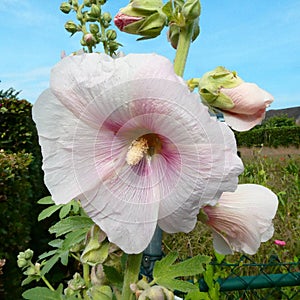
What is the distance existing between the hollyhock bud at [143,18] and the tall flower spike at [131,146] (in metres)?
0.16

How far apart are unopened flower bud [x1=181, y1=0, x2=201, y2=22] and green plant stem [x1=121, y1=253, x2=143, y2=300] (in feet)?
1.18

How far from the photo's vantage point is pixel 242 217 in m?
0.71

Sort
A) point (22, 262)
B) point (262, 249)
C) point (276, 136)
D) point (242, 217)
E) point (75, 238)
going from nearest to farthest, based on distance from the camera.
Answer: point (242, 217), point (75, 238), point (22, 262), point (262, 249), point (276, 136)

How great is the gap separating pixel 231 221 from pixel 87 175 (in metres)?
0.27

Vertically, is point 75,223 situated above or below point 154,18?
below

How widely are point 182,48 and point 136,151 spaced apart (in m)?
0.17

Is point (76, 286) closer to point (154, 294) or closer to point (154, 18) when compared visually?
point (154, 294)

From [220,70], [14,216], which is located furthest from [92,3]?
[14,216]

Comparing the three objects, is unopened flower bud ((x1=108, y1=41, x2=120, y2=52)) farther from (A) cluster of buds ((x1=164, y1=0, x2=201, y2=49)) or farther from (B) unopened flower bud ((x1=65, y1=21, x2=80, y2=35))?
(A) cluster of buds ((x1=164, y1=0, x2=201, y2=49))

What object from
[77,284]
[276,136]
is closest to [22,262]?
[77,284]

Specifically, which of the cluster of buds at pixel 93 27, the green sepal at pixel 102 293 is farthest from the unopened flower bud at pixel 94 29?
the green sepal at pixel 102 293

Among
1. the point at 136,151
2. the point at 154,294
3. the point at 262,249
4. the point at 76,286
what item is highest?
the point at 136,151

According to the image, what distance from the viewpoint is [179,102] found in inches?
21.0

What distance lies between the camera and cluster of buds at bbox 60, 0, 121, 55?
1.15 metres
